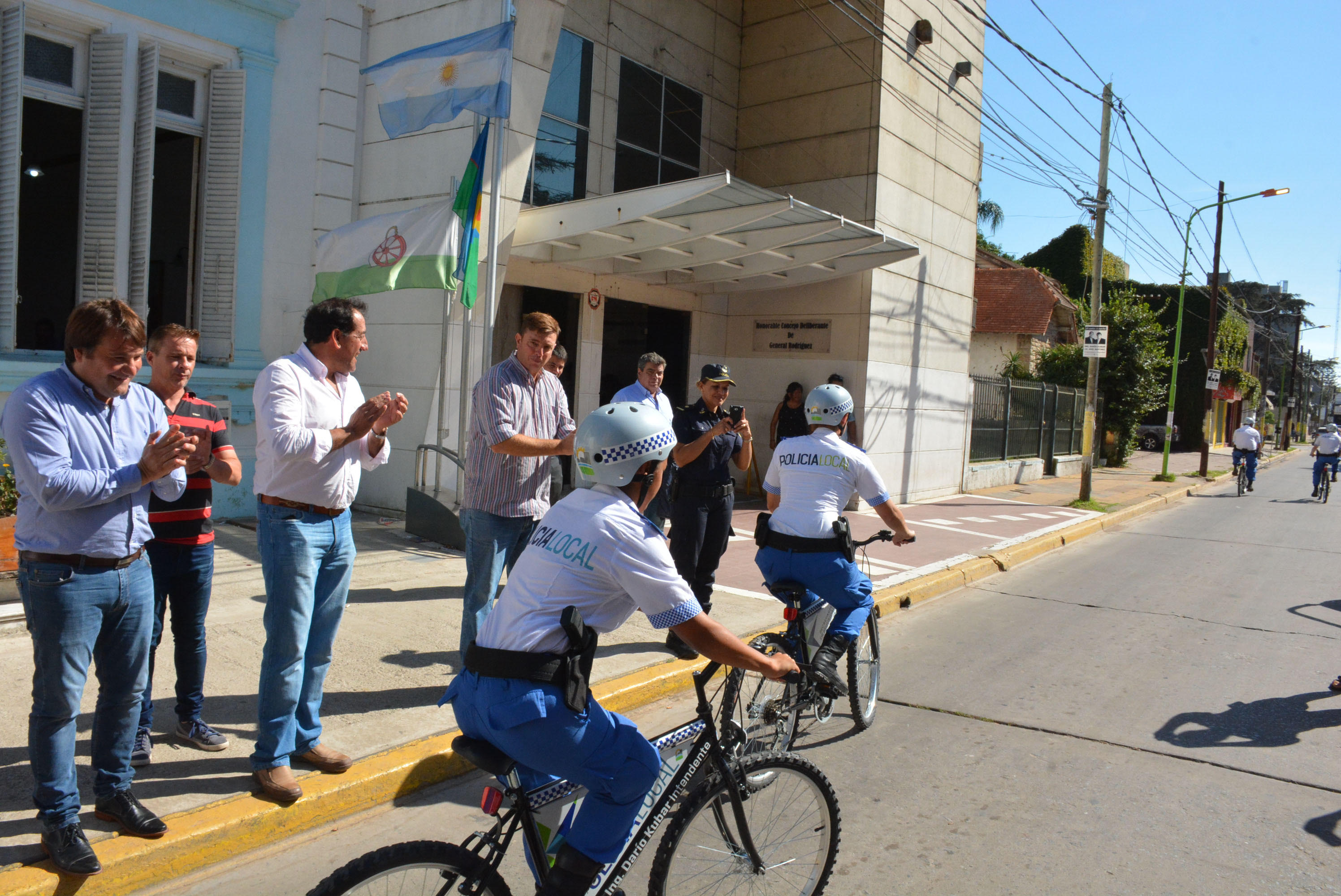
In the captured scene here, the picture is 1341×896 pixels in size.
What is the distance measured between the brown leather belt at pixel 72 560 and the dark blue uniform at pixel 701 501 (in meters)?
3.52

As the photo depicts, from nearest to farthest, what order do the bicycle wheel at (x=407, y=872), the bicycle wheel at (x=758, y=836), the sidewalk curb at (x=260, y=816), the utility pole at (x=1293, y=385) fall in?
the bicycle wheel at (x=407, y=872) < the bicycle wheel at (x=758, y=836) < the sidewalk curb at (x=260, y=816) < the utility pole at (x=1293, y=385)

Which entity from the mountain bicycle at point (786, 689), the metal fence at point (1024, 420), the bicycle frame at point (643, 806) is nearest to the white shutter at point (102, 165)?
the mountain bicycle at point (786, 689)

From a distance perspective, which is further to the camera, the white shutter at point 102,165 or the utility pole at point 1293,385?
the utility pole at point 1293,385

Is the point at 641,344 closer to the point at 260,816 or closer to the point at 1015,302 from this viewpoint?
the point at 260,816

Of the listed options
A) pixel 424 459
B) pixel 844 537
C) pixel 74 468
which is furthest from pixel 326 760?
pixel 424 459

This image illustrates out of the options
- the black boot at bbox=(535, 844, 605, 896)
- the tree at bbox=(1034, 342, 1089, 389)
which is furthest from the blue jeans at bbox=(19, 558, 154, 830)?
the tree at bbox=(1034, 342, 1089, 389)

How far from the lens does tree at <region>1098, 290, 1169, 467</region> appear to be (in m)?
25.5

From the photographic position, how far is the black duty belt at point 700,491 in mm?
6086

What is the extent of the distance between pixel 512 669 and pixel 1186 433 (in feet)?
165

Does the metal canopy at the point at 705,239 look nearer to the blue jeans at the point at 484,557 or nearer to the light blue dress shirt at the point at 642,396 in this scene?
the light blue dress shirt at the point at 642,396

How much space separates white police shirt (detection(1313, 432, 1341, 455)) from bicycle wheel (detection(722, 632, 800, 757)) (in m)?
21.8

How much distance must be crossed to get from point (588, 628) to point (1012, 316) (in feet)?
110

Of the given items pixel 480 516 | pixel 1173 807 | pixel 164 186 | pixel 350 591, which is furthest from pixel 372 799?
pixel 164 186

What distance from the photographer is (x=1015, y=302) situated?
33.6 meters
